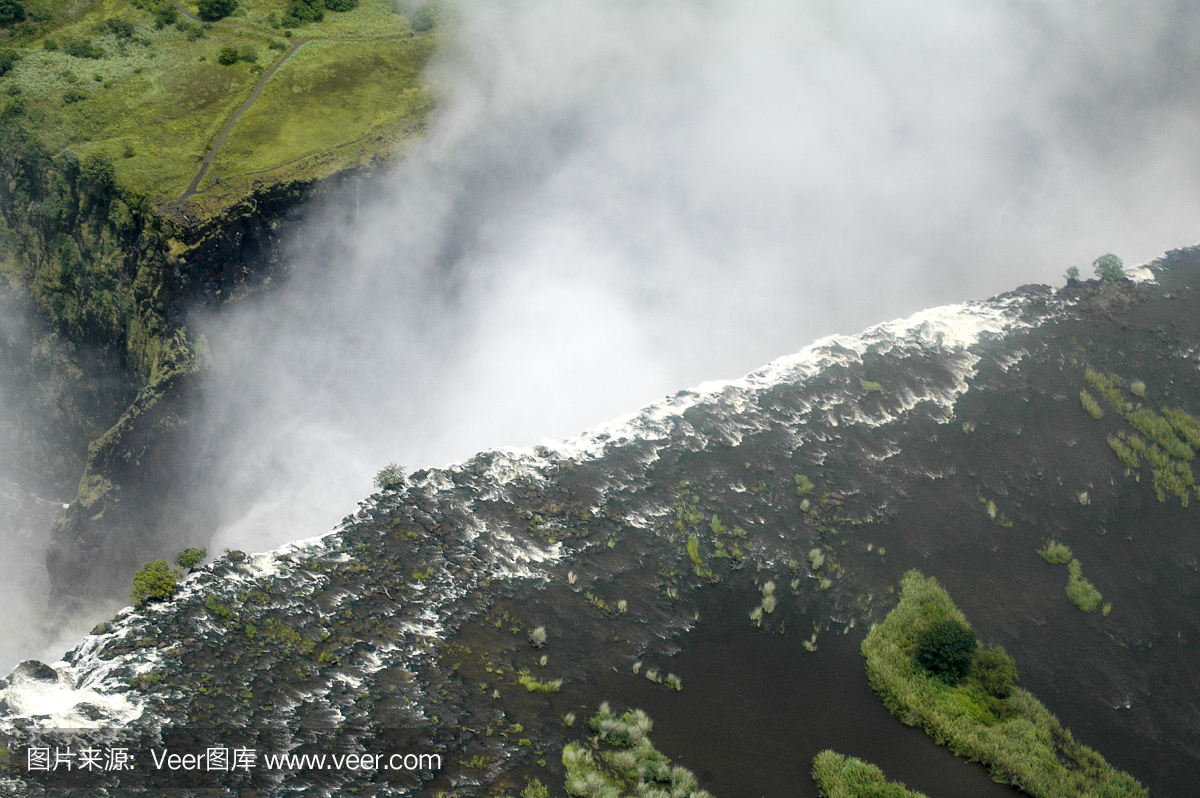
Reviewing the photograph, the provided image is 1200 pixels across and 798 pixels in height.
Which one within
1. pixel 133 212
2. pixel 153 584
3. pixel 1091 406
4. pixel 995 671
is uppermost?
pixel 133 212

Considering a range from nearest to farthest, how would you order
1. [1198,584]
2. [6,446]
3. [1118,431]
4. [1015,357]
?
[1198,584] < [1118,431] < [1015,357] < [6,446]

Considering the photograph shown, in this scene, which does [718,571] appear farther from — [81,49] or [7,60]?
[7,60]

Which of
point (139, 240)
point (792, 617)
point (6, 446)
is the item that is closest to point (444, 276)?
point (139, 240)

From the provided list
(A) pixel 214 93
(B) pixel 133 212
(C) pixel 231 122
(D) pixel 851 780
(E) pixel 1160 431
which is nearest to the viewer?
(D) pixel 851 780

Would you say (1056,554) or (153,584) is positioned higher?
(153,584)

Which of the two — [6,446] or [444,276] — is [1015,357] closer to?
[444,276]

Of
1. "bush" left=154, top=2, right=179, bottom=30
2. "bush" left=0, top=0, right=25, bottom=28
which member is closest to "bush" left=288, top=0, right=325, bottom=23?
"bush" left=154, top=2, right=179, bottom=30

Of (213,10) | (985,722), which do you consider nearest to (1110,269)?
(985,722)
